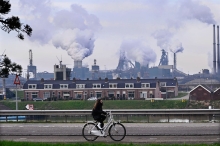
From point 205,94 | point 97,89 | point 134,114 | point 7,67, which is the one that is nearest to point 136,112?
point 134,114

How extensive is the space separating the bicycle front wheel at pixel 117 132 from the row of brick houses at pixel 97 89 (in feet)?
235

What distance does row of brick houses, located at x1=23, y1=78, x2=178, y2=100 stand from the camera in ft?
300

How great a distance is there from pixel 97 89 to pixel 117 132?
3044 inches

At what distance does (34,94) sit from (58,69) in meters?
15.8

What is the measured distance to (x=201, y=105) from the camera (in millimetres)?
70312

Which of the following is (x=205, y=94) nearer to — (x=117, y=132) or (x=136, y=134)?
(x=136, y=134)

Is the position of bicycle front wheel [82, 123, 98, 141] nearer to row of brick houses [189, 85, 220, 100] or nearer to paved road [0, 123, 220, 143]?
paved road [0, 123, 220, 143]

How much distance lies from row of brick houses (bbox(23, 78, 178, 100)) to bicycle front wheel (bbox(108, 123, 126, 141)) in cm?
7156

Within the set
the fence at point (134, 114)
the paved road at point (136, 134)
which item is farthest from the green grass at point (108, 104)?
the paved road at point (136, 134)

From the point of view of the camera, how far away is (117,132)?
17297 mm

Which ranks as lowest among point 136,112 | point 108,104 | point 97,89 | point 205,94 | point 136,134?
point 136,134

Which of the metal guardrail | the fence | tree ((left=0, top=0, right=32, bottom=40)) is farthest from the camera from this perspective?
the fence

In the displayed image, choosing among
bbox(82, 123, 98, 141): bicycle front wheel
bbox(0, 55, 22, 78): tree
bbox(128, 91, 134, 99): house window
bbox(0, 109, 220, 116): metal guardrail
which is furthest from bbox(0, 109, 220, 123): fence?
bbox(128, 91, 134, 99): house window

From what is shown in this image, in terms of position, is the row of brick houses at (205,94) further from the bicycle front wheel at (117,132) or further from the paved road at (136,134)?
the bicycle front wheel at (117,132)
